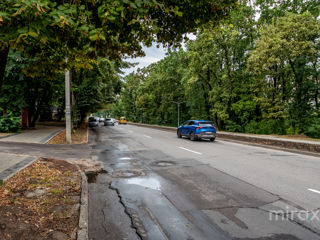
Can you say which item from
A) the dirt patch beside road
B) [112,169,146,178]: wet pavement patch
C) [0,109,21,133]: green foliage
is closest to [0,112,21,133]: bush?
[0,109,21,133]: green foliage

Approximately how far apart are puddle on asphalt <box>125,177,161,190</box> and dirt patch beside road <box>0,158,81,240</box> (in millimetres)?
1453

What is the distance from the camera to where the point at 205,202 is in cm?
483

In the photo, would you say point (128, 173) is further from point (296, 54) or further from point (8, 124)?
point (296, 54)

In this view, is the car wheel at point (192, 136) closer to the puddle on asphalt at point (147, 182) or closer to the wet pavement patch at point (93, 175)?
the wet pavement patch at point (93, 175)

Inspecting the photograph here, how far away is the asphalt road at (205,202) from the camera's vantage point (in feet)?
11.8

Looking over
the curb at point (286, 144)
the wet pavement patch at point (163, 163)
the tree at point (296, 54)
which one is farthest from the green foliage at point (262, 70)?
the wet pavement patch at point (163, 163)

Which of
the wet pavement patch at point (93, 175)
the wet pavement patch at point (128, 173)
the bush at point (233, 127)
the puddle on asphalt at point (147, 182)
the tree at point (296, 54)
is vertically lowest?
the wet pavement patch at point (93, 175)

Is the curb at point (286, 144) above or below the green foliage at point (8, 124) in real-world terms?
below

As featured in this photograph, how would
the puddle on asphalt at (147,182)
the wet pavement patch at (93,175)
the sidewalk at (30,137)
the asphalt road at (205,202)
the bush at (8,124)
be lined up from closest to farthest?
the asphalt road at (205,202)
the puddle on asphalt at (147,182)
the wet pavement patch at (93,175)
the sidewalk at (30,137)
the bush at (8,124)

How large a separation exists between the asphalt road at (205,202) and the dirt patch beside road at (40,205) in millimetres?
408

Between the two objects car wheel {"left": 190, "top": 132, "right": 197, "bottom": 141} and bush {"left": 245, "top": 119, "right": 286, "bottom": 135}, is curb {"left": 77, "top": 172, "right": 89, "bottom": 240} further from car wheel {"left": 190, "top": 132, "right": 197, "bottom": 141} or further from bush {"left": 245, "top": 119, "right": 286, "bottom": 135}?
bush {"left": 245, "top": 119, "right": 286, "bottom": 135}

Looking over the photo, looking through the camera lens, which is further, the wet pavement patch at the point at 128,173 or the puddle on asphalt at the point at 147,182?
the wet pavement patch at the point at 128,173

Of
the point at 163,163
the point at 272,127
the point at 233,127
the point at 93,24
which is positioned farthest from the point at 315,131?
the point at 93,24

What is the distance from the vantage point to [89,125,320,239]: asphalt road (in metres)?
3.61
